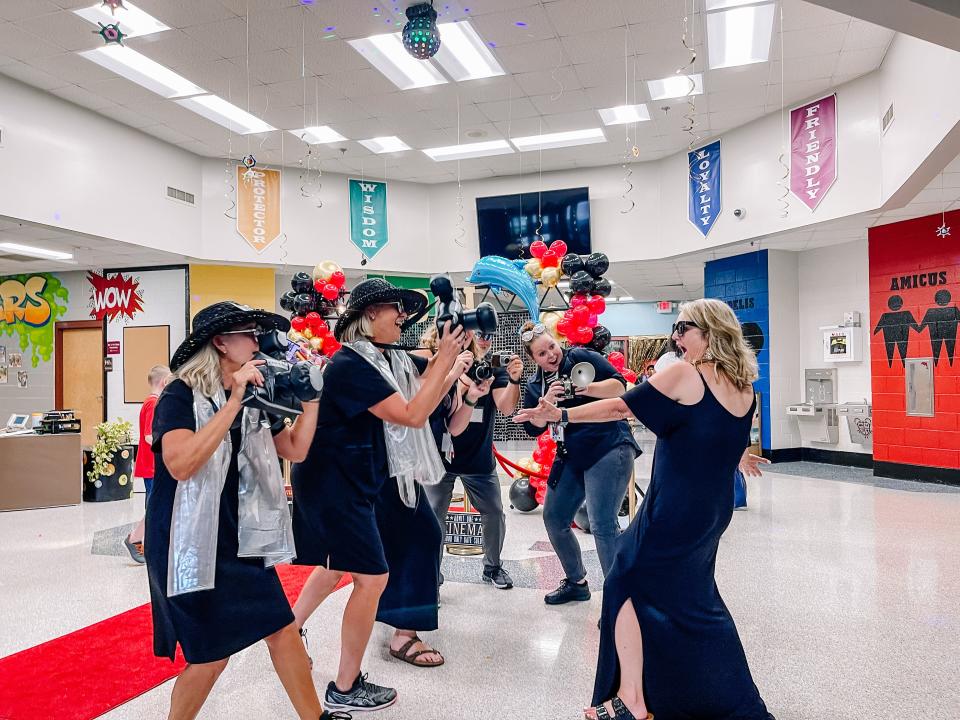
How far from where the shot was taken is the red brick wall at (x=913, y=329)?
26.0 ft

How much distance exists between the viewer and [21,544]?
529cm

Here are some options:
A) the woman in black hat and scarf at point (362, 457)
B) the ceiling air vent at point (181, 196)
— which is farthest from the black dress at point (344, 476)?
the ceiling air vent at point (181, 196)

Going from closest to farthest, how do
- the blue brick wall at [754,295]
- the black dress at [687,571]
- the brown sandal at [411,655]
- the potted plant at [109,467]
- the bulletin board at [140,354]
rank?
the black dress at [687,571] → the brown sandal at [411,655] → the potted plant at [109,467] → the blue brick wall at [754,295] → the bulletin board at [140,354]

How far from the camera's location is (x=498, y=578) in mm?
3920

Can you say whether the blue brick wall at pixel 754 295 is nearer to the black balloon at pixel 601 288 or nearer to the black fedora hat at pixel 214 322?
the black balloon at pixel 601 288

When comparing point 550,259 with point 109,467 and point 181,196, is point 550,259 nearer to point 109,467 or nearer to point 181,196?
point 109,467

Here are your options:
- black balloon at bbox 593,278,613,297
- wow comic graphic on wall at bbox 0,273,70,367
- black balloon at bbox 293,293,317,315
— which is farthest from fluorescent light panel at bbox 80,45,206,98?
black balloon at bbox 593,278,613,297

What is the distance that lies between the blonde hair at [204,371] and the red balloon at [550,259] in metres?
3.72

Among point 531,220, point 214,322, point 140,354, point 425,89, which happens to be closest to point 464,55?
point 425,89

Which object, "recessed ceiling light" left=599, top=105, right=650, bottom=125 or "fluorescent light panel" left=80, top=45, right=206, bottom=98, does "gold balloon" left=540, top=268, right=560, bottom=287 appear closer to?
"recessed ceiling light" left=599, top=105, right=650, bottom=125

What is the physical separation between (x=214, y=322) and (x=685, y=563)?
1594 mm

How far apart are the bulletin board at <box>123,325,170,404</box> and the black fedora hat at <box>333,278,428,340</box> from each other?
28.5 ft

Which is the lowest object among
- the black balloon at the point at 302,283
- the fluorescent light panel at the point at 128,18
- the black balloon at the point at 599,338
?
the black balloon at the point at 599,338

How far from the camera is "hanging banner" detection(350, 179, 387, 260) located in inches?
432
